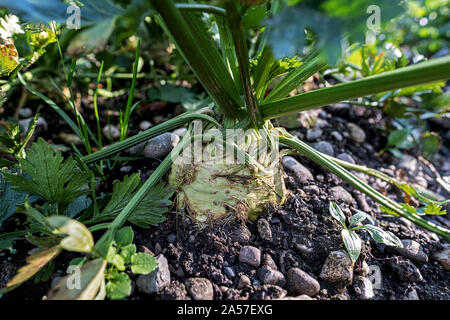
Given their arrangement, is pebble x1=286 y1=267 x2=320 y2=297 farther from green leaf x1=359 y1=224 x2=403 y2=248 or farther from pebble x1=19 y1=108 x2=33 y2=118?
pebble x1=19 y1=108 x2=33 y2=118

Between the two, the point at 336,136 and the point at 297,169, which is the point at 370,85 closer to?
the point at 297,169

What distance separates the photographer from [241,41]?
73 cm

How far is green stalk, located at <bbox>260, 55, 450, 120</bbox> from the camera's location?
2.02ft

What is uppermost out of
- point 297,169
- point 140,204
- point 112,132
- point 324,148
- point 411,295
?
point 112,132

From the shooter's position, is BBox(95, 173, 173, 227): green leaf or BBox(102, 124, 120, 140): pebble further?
BBox(102, 124, 120, 140): pebble

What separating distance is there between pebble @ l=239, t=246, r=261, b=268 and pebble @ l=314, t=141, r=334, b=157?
1.80 feet

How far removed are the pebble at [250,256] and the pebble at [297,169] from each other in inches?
12.1

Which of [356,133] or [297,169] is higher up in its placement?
[356,133]

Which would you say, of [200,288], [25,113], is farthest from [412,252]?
[25,113]

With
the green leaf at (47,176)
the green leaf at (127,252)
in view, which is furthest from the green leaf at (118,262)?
the green leaf at (47,176)

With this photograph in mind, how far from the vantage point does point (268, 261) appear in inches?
34.4

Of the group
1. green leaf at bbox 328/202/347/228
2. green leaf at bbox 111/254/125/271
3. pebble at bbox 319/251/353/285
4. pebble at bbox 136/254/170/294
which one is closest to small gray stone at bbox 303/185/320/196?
green leaf at bbox 328/202/347/228

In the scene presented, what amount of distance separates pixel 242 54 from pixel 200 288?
1.67ft

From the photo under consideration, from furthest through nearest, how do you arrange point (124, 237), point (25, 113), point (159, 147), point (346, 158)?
point (25, 113) → point (346, 158) → point (159, 147) → point (124, 237)
